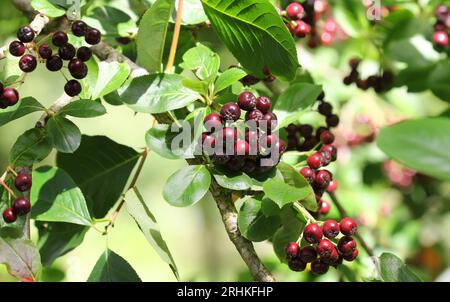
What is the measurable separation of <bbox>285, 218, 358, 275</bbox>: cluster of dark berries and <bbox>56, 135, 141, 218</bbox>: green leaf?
0.36 metres

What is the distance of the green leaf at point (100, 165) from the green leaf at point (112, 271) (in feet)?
0.41

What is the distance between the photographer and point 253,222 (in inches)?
36.9

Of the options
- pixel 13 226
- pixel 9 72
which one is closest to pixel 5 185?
pixel 13 226

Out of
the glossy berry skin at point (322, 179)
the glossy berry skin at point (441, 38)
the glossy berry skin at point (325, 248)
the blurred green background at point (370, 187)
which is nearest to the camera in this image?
the glossy berry skin at point (325, 248)

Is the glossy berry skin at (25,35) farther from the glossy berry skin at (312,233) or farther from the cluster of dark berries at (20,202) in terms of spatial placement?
the glossy berry skin at (312,233)

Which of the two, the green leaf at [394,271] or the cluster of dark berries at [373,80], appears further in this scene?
the cluster of dark berries at [373,80]

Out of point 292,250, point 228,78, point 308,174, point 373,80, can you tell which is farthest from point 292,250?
point 373,80

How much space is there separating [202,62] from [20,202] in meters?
0.32

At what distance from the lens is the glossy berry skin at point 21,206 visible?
3.01ft

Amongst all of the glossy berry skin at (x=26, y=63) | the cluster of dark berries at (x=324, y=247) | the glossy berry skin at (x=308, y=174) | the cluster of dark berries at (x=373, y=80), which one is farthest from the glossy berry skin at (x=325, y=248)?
the cluster of dark berries at (x=373, y=80)

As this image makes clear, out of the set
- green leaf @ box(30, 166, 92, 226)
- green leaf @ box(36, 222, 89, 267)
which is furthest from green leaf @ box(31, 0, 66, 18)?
green leaf @ box(36, 222, 89, 267)

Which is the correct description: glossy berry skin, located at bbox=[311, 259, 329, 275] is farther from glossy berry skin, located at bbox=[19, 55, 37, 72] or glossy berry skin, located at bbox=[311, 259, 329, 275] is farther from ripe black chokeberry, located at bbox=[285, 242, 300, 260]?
glossy berry skin, located at bbox=[19, 55, 37, 72]
